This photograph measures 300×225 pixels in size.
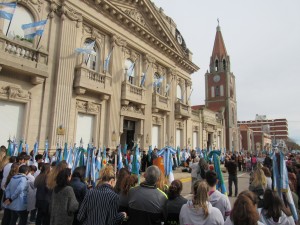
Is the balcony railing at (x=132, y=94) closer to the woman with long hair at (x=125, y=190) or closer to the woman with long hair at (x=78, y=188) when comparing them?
the woman with long hair at (x=78, y=188)

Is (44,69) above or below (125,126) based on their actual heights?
above

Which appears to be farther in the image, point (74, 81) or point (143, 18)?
point (143, 18)

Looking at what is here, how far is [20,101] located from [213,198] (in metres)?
10.9

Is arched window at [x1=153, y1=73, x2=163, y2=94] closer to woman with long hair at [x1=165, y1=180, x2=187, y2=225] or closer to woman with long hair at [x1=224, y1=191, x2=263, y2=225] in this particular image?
woman with long hair at [x1=165, y1=180, x2=187, y2=225]

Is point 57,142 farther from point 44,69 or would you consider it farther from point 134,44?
point 134,44

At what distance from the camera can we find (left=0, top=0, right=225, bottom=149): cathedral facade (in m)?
11.7

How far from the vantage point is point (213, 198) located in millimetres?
3939

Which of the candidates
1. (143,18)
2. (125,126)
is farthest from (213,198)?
(143,18)

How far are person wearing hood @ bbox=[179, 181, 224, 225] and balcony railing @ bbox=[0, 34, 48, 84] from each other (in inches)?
422

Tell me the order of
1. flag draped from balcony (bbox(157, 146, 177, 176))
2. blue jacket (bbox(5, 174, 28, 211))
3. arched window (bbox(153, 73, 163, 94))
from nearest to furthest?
blue jacket (bbox(5, 174, 28, 211)) < flag draped from balcony (bbox(157, 146, 177, 176)) < arched window (bbox(153, 73, 163, 94))

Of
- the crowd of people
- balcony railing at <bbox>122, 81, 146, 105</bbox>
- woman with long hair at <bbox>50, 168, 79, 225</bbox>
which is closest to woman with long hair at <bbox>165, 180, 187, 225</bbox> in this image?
the crowd of people

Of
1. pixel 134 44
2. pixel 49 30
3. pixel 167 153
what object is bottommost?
pixel 167 153

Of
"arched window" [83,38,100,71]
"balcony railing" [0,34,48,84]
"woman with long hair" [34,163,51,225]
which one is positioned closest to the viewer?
"woman with long hair" [34,163,51,225]

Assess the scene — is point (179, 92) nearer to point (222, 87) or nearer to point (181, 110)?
point (181, 110)
